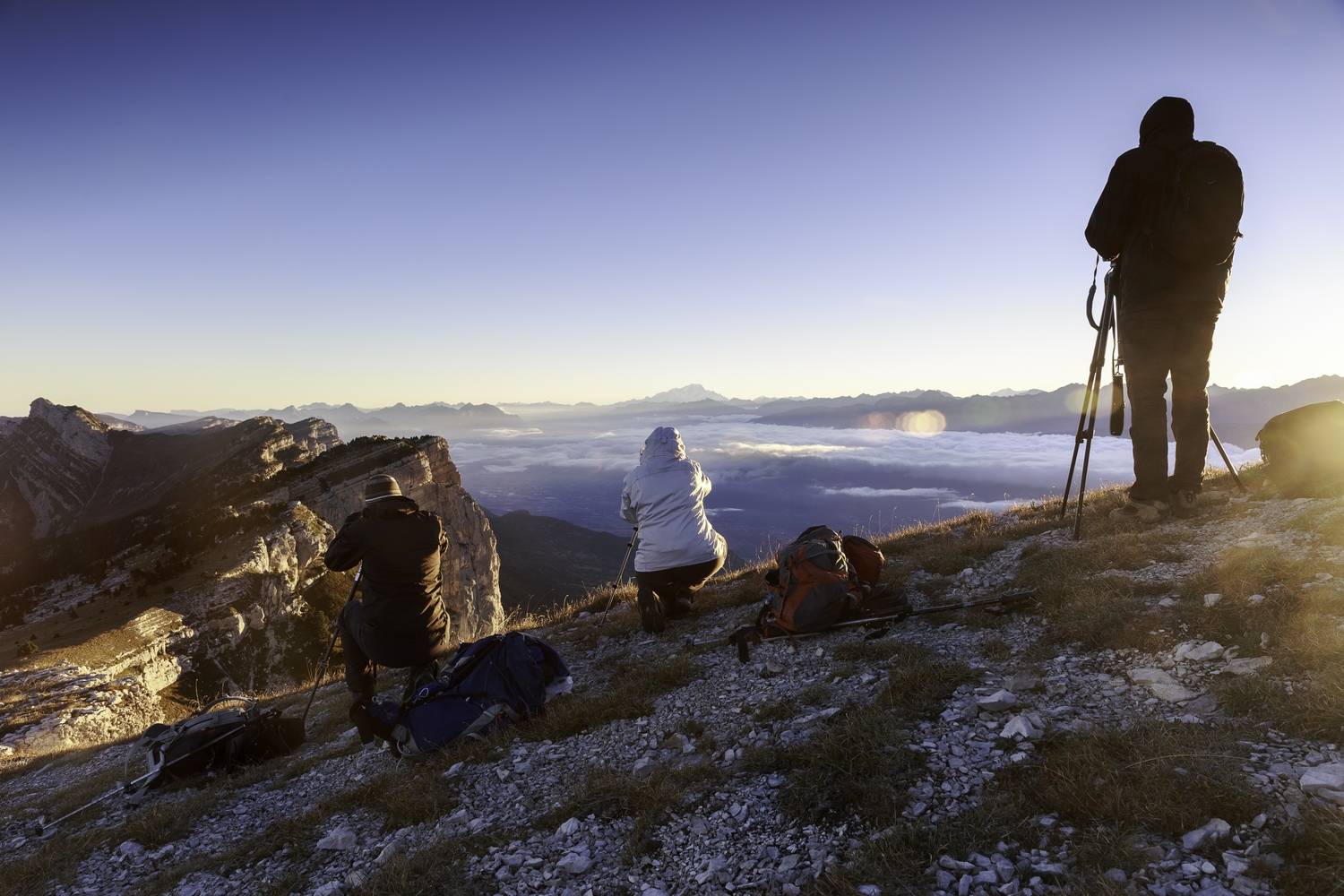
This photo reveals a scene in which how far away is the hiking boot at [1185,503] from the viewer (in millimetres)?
7523

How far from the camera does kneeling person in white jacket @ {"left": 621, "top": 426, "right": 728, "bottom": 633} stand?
8281 millimetres

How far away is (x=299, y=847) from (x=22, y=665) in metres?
40.5

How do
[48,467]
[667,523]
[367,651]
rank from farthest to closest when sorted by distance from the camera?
[48,467] → [667,523] → [367,651]

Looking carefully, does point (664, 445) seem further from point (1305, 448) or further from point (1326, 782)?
point (1305, 448)

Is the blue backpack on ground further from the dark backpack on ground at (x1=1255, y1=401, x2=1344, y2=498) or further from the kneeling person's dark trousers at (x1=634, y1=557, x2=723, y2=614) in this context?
the dark backpack on ground at (x1=1255, y1=401, x2=1344, y2=498)

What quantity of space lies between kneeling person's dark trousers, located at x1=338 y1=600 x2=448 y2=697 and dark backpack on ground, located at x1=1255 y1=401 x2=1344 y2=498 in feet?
36.3

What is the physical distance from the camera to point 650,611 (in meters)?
8.69

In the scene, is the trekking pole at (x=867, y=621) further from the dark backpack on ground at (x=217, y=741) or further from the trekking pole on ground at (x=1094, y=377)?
the dark backpack on ground at (x=217, y=741)

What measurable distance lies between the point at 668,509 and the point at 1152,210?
709 cm

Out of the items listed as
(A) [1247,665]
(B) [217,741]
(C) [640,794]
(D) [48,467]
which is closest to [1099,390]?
(A) [1247,665]

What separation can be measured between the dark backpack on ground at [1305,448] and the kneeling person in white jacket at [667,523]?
24.5 ft

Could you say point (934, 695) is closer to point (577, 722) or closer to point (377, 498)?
point (577, 722)

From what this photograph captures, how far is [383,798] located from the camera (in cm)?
520

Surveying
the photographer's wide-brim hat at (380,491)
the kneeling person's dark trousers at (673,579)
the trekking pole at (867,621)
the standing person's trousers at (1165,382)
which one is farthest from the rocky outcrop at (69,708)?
the standing person's trousers at (1165,382)
